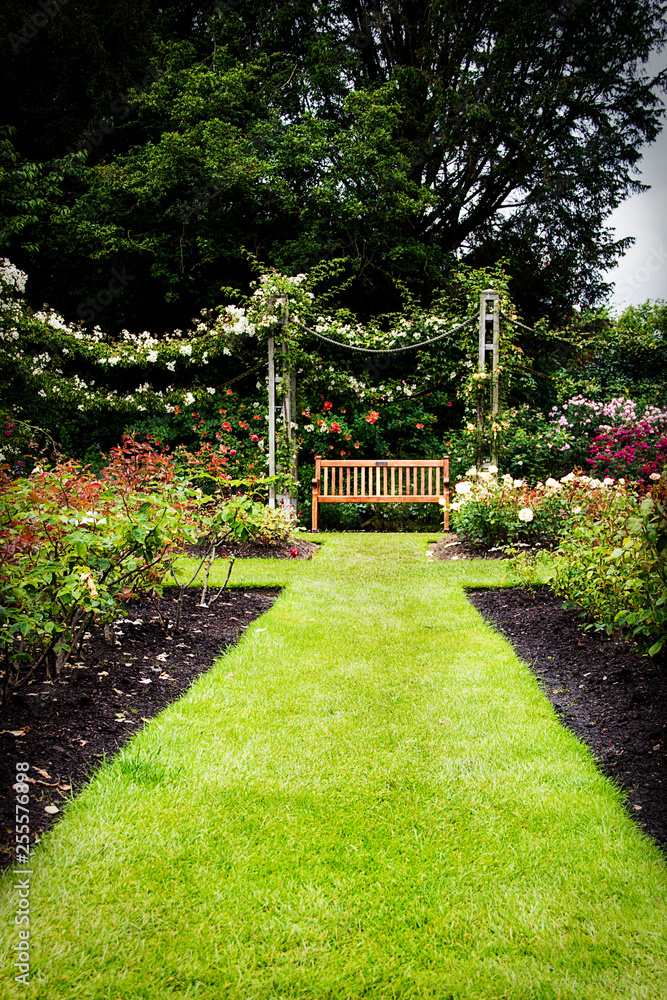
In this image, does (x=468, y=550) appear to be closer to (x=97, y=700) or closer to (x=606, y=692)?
(x=606, y=692)

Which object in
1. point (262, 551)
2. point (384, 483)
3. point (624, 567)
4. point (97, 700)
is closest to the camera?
point (97, 700)

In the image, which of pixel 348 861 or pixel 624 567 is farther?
pixel 624 567

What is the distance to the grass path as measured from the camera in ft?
4.67

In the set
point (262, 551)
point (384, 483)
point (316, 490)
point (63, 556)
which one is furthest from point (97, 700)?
point (384, 483)

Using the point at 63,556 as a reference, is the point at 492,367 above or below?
above

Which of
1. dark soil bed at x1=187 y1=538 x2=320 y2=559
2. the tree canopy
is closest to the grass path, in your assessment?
dark soil bed at x1=187 y1=538 x2=320 y2=559

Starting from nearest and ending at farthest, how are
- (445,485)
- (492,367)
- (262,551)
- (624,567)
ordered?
(624,567) → (262,551) → (492,367) → (445,485)

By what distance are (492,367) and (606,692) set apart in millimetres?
5887

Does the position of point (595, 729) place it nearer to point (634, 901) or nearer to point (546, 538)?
point (634, 901)

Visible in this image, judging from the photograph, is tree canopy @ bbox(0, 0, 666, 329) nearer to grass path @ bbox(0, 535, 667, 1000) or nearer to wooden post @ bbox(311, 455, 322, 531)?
wooden post @ bbox(311, 455, 322, 531)

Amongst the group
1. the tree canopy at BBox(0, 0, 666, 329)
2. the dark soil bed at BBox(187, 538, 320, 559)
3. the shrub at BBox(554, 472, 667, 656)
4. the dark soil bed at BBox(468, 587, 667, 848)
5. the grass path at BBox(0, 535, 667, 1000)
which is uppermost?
the tree canopy at BBox(0, 0, 666, 329)

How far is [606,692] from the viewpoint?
288 cm

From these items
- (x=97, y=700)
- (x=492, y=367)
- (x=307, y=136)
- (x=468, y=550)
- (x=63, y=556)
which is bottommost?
(x=97, y=700)

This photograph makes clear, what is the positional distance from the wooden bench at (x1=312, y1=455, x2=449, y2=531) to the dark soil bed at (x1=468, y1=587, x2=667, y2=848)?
4270 millimetres
